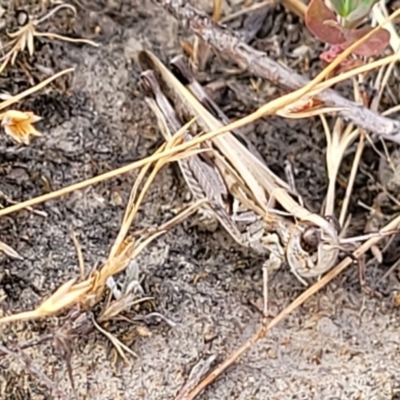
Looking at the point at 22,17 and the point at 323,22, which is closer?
the point at 323,22

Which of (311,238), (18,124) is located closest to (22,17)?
(18,124)

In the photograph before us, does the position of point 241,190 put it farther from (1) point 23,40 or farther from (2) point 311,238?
(1) point 23,40

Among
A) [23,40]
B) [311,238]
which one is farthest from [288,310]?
[23,40]

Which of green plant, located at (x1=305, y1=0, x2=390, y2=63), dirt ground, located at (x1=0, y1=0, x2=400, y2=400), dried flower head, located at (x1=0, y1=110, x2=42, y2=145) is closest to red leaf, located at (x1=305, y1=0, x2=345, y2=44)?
green plant, located at (x1=305, y1=0, x2=390, y2=63)

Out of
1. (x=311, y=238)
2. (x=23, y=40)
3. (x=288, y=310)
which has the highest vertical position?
(x=23, y=40)

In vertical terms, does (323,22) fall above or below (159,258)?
above

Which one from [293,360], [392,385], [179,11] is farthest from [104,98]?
[392,385]
